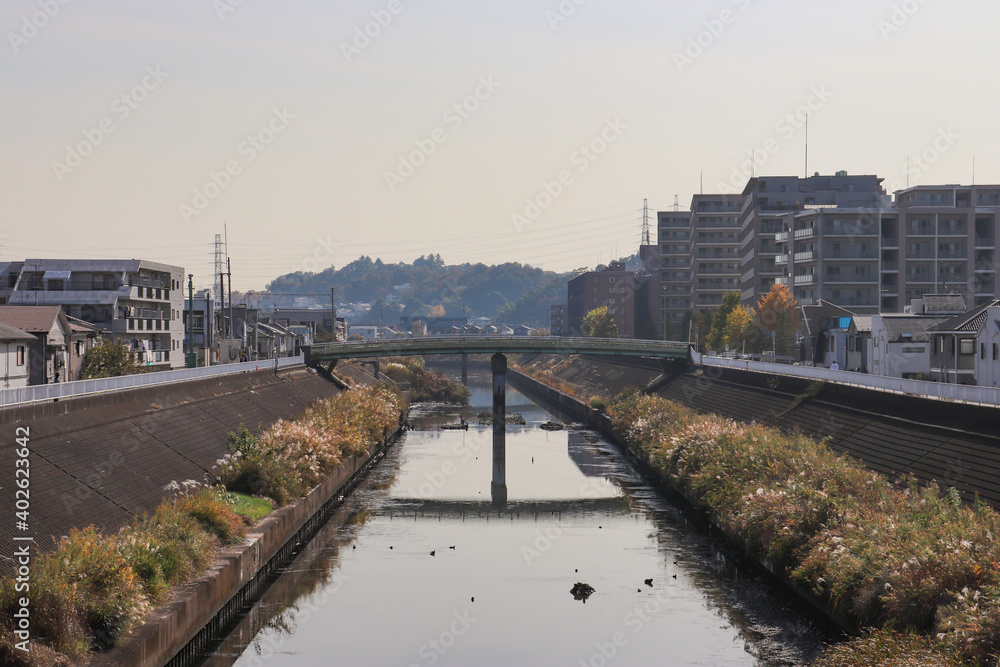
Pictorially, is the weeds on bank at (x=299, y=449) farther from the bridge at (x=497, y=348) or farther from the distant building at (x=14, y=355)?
the bridge at (x=497, y=348)

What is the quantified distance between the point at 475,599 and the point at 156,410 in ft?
64.3

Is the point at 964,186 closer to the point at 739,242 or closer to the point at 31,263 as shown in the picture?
the point at 739,242

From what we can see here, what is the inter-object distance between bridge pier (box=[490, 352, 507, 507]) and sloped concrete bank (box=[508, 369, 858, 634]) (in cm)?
875

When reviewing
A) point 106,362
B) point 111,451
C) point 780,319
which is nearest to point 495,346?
point 780,319

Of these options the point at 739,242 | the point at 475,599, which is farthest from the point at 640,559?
the point at 739,242

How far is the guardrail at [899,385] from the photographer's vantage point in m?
36.0

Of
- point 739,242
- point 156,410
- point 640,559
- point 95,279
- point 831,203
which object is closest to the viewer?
point 640,559

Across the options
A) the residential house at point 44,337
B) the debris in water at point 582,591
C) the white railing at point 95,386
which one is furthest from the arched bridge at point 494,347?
Result: the debris in water at point 582,591

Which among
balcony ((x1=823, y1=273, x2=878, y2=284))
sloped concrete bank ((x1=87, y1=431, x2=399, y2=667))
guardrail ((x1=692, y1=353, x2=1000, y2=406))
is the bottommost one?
sloped concrete bank ((x1=87, y1=431, x2=399, y2=667))

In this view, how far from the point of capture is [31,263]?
80.4 m

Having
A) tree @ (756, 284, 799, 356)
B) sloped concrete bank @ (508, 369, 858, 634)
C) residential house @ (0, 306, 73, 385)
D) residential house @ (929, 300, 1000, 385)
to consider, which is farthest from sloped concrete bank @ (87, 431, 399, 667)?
tree @ (756, 284, 799, 356)

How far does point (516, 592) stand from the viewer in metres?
33.3

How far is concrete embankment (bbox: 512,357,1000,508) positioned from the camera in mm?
32625

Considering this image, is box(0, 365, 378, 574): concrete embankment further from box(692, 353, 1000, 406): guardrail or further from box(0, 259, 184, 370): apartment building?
box(692, 353, 1000, 406): guardrail
